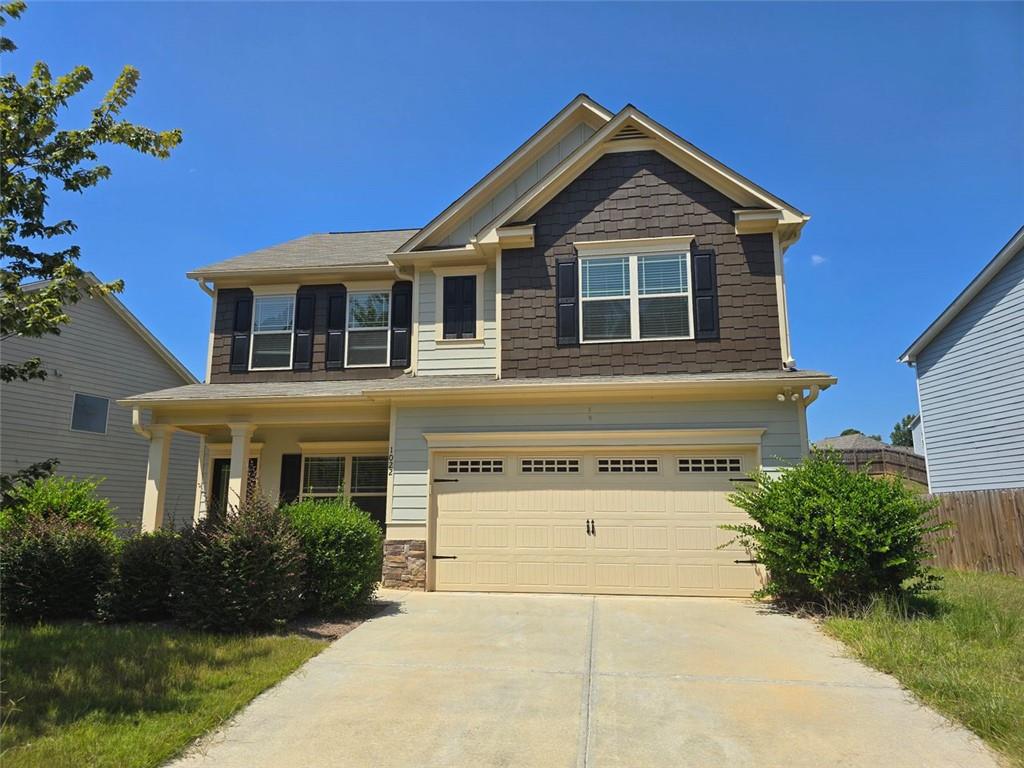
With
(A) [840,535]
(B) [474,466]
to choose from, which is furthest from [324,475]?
(A) [840,535]

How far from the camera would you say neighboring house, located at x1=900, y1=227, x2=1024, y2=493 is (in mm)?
14375

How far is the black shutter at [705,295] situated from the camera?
415 inches

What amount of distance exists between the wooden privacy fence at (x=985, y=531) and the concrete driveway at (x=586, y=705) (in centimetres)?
715

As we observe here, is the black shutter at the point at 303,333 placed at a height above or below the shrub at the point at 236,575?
above

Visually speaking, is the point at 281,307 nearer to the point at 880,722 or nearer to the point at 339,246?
the point at 339,246

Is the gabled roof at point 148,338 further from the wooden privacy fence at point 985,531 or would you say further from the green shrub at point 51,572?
the wooden privacy fence at point 985,531

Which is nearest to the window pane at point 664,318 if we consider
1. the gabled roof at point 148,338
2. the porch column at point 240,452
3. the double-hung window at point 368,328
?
the double-hung window at point 368,328

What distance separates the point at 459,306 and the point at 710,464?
506cm

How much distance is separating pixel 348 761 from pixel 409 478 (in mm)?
6523

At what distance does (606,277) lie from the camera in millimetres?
11031

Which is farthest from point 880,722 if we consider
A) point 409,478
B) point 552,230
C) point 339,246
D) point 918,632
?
point 339,246

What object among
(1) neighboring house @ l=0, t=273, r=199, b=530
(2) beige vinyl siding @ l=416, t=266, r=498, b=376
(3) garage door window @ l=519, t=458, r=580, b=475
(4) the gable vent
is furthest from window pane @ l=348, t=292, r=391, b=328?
(1) neighboring house @ l=0, t=273, r=199, b=530

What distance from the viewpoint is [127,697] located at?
16.2 feet

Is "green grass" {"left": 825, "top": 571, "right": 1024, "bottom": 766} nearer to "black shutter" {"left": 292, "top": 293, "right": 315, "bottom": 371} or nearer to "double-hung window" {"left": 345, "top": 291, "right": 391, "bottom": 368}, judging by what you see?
"double-hung window" {"left": 345, "top": 291, "right": 391, "bottom": 368}
